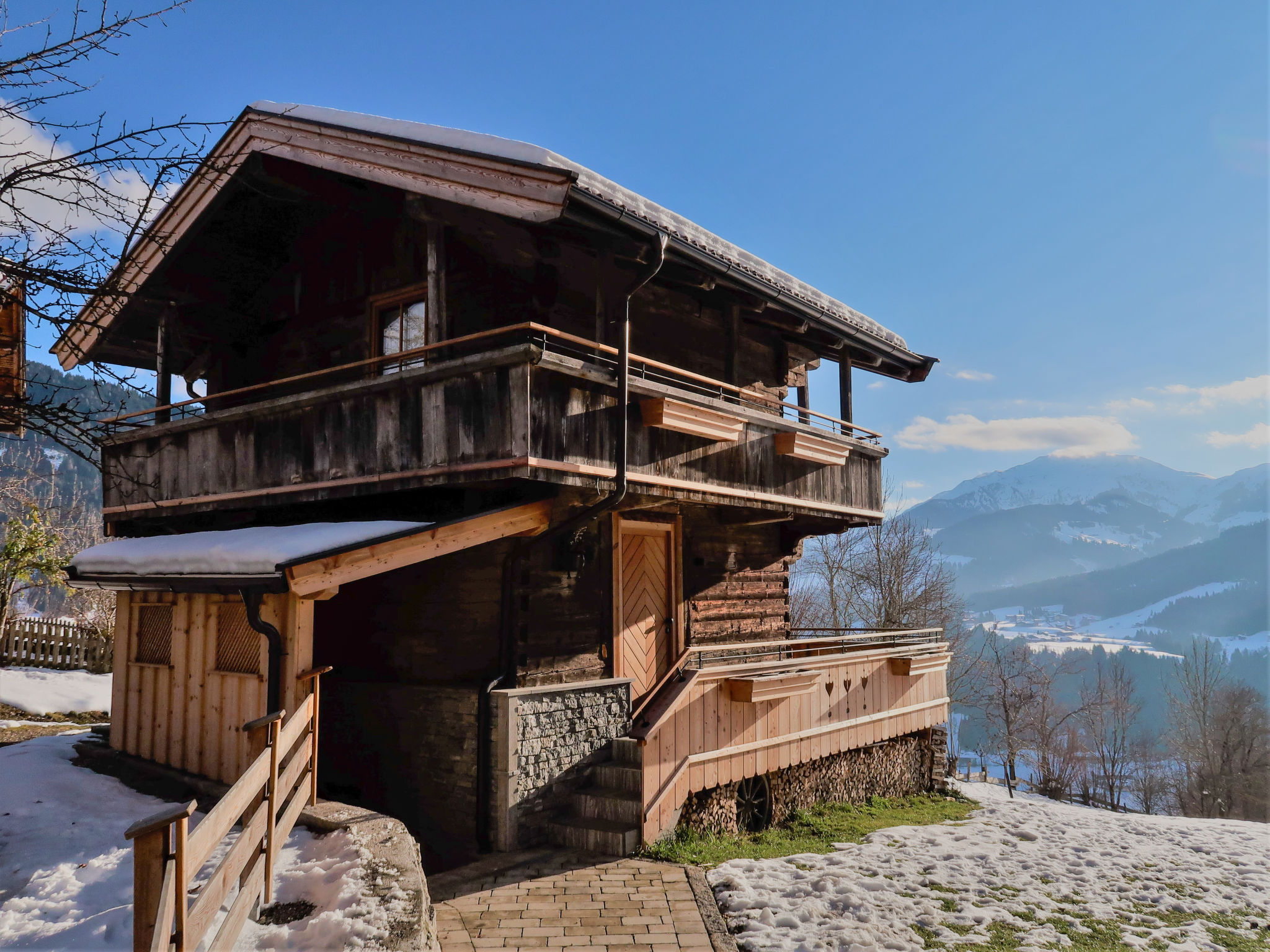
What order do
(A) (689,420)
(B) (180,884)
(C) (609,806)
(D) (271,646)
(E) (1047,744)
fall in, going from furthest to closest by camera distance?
(E) (1047,744), (A) (689,420), (C) (609,806), (D) (271,646), (B) (180,884)

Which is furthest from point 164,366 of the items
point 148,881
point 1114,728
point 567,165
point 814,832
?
point 1114,728

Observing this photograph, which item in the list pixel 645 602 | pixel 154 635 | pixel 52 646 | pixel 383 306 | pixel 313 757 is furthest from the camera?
pixel 52 646

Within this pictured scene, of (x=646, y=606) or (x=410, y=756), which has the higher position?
(x=646, y=606)

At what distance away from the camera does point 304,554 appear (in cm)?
787

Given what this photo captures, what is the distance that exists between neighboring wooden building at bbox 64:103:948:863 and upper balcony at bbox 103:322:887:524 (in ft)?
0.14

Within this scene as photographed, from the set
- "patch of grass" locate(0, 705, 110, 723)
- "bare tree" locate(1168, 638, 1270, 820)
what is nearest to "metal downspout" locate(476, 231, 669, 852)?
"patch of grass" locate(0, 705, 110, 723)

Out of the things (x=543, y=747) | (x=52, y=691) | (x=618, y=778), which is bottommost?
(x=52, y=691)

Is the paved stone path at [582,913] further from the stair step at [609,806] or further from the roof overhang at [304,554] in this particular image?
the roof overhang at [304,554]

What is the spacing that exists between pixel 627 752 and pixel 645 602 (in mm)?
2643

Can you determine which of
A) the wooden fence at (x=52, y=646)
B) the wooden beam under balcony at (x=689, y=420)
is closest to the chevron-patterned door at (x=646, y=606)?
the wooden beam under balcony at (x=689, y=420)

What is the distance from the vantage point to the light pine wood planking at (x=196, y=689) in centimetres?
829

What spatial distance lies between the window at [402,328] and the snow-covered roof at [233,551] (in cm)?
276

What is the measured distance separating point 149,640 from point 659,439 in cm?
659

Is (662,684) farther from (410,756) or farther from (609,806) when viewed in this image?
(410,756)
